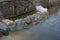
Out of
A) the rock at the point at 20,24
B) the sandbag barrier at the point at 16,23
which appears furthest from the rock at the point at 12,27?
the rock at the point at 20,24

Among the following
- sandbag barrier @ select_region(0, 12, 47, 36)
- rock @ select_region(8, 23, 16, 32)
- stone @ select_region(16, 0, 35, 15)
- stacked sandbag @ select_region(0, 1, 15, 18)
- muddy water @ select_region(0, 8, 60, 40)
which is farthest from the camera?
stone @ select_region(16, 0, 35, 15)

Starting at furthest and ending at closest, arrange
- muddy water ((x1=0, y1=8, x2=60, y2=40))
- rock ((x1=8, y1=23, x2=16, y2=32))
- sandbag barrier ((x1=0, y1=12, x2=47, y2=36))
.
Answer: rock ((x1=8, y1=23, x2=16, y2=32)), sandbag barrier ((x1=0, y1=12, x2=47, y2=36)), muddy water ((x1=0, y1=8, x2=60, y2=40))

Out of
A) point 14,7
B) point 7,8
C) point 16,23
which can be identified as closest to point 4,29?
point 16,23

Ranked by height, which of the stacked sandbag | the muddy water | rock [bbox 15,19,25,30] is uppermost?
the stacked sandbag

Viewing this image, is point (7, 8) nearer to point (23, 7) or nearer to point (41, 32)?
point (23, 7)

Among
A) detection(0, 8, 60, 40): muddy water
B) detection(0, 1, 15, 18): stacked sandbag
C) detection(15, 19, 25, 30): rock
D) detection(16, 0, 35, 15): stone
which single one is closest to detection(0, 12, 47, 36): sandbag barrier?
detection(15, 19, 25, 30): rock

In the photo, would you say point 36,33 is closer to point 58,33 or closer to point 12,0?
point 58,33

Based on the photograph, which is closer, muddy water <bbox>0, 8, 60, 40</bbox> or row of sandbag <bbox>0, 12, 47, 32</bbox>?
muddy water <bbox>0, 8, 60, 40</bbox>

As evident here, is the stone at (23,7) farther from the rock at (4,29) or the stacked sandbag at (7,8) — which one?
the rock at (4,29)

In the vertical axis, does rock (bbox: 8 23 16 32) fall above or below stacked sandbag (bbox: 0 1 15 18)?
below

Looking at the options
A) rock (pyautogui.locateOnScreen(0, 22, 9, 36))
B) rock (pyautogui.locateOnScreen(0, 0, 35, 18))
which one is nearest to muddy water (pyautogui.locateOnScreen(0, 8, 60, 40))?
rock (pyautogui.locateOnScreen(0, 22, 9, 36))

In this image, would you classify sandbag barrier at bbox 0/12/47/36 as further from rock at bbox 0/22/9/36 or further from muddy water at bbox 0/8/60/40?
muddy water at bbox 0/8/60/40

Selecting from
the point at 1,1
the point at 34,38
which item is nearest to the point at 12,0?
the point at 1,1
